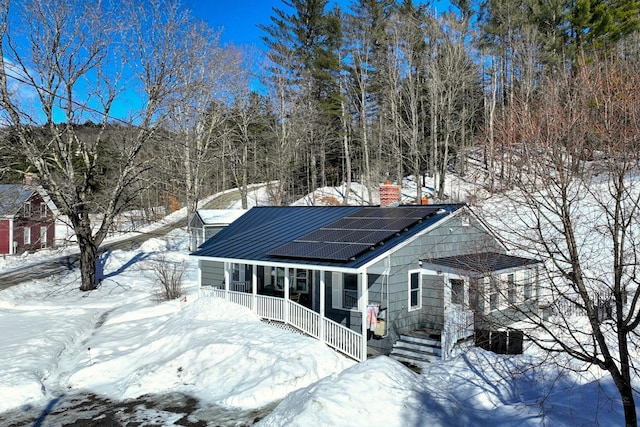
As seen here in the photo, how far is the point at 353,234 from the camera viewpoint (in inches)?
544

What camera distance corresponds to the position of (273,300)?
14.4 meters

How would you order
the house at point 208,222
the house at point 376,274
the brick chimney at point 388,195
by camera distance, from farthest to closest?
the house at point 208,222 → the brick chimney at point 388,195 → the house at point 376,274

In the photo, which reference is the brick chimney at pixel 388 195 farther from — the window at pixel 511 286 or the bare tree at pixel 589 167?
the bare tree at pixel 589 167

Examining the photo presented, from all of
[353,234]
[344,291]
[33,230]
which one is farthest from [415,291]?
[33,230]

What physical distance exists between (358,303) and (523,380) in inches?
194

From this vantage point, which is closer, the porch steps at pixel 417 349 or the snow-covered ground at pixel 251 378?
the snow-covered ground at pixel 251 378

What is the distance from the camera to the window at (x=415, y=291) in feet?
45.0

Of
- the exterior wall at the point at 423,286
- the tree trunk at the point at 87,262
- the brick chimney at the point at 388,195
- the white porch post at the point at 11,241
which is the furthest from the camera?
the white porch post at the point at 11,241

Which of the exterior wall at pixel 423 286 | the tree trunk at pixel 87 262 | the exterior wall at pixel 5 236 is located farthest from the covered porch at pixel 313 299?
the exterior wall at pixel 5 236

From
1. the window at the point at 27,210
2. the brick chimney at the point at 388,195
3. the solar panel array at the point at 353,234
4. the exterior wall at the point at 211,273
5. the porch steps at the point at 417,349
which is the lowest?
the porch steps at the point at 417,349

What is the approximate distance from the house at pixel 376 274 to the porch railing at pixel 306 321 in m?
0.03

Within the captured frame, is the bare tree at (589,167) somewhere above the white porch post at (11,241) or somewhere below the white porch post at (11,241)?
above

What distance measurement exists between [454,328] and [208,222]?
18.8 m

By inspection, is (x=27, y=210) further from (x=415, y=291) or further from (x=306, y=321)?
(x=415, y=291)
